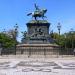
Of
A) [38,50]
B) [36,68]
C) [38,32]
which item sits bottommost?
[36,68]

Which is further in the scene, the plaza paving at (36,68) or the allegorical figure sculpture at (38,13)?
the allegorical figure sculpture at (38,13)

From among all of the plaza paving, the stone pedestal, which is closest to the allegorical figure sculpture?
the stone pedestal

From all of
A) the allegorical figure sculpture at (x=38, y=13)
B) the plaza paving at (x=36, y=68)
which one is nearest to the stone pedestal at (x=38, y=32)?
the allegorical figure sculpture at (x=38, y=13)

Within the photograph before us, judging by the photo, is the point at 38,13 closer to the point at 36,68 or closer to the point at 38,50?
the point at 38,50

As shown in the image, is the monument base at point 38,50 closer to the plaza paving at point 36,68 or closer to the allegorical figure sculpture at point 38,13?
the allegorical figure sculpture at point 38,13

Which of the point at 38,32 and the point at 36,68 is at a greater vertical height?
the point at 38,32

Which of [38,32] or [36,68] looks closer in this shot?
[36,68]

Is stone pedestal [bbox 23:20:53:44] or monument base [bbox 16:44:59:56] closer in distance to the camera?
monument base [bbox 16:44:59:56]

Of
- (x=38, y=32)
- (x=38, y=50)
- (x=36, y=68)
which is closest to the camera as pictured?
(x=36, y=68)

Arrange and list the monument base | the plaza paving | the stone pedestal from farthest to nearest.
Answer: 1. the stone pedestal
2. the monument base
3. the plaza paving

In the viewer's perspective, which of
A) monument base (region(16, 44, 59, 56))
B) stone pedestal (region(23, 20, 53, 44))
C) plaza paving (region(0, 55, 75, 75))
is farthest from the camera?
stone pedestal (region(23, 20, 53, 44))

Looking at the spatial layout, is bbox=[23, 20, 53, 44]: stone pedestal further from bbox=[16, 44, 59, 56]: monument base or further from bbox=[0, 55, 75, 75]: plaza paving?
bbox=[0, 55, 75, 75]: plaza paving

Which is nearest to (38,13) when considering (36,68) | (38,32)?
(38,32)

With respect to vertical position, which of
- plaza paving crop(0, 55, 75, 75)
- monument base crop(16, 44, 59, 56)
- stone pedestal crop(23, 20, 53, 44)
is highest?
stone pedestal crop(23, 20, 53, 44)
